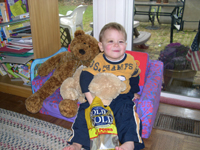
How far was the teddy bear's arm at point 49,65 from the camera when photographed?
5.43 feet

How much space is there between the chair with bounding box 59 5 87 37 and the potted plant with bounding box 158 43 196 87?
92cm

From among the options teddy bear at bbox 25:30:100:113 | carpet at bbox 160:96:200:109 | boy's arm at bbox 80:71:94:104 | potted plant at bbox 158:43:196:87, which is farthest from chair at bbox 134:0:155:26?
boy's arm at bbox 80:71:94:104

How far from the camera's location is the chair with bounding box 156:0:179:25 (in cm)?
167

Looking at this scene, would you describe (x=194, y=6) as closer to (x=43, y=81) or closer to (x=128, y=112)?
(x=128, y=112)

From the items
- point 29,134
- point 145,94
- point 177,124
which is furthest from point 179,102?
point 29,134

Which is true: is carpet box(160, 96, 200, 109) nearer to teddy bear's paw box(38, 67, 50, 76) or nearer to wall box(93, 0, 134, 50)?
wall box(93, 0, 134, 50)

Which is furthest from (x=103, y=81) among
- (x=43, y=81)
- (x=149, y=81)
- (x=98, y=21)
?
(x=98, y=21)

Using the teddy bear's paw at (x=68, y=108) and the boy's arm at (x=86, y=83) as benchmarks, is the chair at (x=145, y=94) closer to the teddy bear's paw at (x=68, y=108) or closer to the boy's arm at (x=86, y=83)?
the teddy bear's paw at (x=68, y=108)

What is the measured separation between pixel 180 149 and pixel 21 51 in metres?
1.58

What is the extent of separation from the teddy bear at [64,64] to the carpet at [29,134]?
16 cm

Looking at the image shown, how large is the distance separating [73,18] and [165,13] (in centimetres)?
98

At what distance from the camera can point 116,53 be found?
4.17 feet

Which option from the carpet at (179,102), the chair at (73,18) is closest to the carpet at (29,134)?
the carpet at (179,102)

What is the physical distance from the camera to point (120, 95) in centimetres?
135
